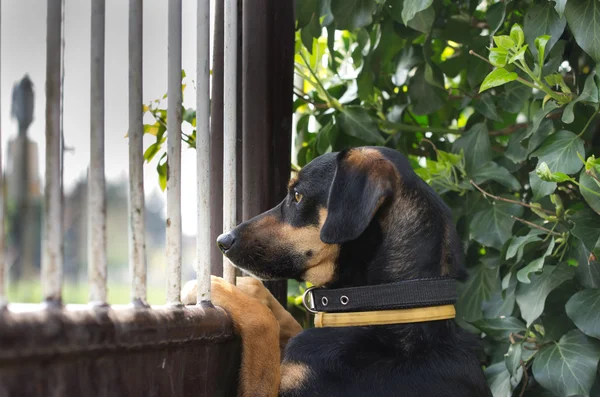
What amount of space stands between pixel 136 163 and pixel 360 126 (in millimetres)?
1723

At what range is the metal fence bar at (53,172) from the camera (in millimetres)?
1359

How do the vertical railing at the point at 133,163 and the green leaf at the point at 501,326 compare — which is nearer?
the vertical railing at the point at 133,163

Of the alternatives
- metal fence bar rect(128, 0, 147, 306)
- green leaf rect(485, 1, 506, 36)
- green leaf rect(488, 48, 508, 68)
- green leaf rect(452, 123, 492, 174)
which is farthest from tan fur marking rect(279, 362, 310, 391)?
green leaf rect(485, 1, 506, 36)

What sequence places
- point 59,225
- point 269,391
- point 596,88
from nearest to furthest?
point 59,225
point 269,391
point 596,88

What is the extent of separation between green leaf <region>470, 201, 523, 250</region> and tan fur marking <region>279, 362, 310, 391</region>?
3.62ft

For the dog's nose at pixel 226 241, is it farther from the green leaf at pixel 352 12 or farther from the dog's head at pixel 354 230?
the green leaf at pixel 352 12

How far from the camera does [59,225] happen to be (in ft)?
4.53

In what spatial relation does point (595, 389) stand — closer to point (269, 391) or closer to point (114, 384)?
point (269, 391)

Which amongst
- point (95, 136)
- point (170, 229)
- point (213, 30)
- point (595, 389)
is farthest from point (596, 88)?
point (95, 136)

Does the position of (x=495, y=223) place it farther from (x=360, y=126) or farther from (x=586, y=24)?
(x=586, y=24)

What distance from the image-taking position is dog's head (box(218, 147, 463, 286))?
7.90 feet

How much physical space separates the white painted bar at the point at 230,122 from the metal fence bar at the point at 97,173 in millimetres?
820

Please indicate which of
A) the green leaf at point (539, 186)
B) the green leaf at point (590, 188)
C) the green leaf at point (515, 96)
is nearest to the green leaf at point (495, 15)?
the green leaf at point (515, 96)

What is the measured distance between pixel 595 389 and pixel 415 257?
3.30ft
